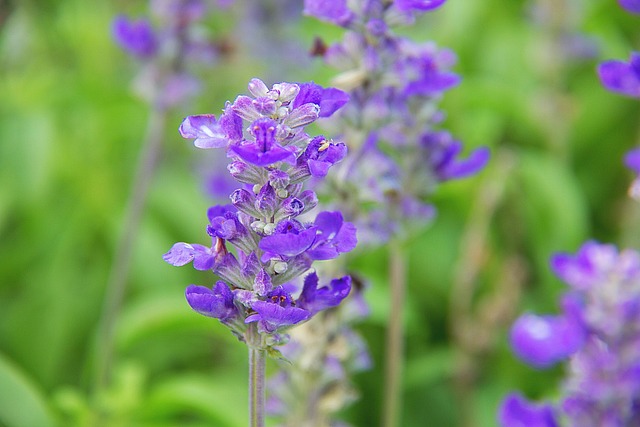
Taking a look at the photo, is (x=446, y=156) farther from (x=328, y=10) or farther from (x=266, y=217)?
(x=266, y=217)

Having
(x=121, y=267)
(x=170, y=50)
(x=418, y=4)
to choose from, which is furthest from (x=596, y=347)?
(x=170, y=50)

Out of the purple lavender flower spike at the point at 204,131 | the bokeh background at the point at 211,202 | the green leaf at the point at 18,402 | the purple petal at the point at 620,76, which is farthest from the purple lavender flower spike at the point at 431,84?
the green leaf at the point at 18,402

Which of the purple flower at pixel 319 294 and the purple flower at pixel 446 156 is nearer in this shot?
the purple flower at pixel 319 294

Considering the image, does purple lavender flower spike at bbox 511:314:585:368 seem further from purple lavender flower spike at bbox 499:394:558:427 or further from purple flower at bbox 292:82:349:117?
purple flower at bbox 292:82:349:117

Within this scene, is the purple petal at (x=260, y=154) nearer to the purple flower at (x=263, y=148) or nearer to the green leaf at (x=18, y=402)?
the purple flower at (x=263, y=148)

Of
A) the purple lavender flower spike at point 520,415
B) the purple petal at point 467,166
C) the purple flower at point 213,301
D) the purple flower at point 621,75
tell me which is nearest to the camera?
the purple flower at point 213,301

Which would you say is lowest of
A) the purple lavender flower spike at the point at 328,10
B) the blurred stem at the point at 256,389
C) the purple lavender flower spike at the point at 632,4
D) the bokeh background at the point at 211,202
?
the blurred stem at the point at 256,389

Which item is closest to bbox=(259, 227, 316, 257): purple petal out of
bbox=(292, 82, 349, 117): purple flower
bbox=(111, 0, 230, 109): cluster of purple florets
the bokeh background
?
bbox=(292, 82, 349, 117): purple flower

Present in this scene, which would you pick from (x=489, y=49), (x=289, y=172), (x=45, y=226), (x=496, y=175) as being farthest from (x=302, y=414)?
(x=489, y=49)
